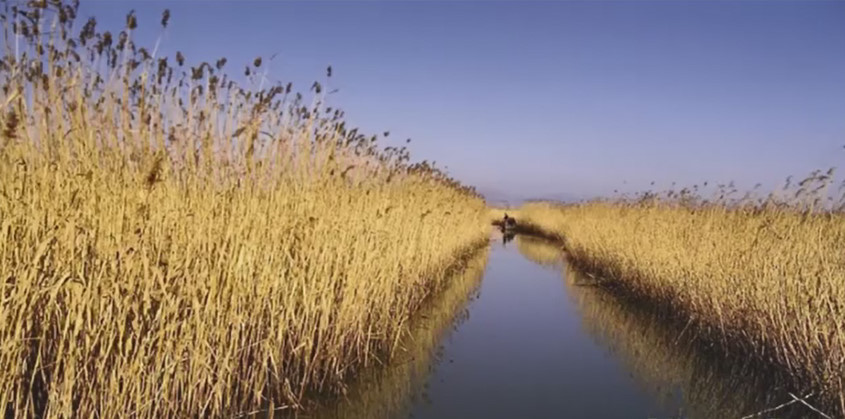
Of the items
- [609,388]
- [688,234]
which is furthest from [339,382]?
[688,234]

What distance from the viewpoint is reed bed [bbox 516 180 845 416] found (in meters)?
3.88

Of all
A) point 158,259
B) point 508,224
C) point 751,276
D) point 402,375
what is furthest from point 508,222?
point 158,259

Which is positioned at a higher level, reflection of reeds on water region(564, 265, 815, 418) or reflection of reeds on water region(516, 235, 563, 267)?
reflection of reeds on water region(516, 235, 563, 267)

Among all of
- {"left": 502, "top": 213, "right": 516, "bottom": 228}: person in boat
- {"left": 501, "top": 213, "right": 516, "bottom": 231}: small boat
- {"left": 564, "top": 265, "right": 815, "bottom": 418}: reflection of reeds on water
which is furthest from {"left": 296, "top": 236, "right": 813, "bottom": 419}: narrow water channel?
{"left": 502, "top": 213, "right": 516, "bottom": 228}: person in boat

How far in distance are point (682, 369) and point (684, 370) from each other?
0.10 feet

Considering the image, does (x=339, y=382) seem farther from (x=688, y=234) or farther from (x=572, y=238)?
(x=572, y=238)

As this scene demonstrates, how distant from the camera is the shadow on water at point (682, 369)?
408 cm

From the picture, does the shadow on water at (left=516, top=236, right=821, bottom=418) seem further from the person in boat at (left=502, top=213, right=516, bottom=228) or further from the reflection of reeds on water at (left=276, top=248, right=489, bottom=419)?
the person in boat at (left=502, top=213, right=516, bottom=228)

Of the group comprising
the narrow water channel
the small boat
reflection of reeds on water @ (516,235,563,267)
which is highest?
the small boat

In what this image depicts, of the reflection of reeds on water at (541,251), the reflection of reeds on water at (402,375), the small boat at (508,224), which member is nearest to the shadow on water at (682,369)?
the reflection of reeds on water at (402,375)

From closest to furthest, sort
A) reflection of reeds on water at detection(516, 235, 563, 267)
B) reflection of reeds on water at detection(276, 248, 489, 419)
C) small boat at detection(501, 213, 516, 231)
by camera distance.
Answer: reflection of reeds on water at detection(276, 248, 489, 419)
reflection of reeds on water at detection(516, 235, 563, 267)
small boat at detection(501, 213, 516, 231)

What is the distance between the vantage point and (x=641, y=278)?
25.5ft

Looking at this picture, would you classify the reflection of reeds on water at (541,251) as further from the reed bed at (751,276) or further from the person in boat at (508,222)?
the person in boat at (508,222)

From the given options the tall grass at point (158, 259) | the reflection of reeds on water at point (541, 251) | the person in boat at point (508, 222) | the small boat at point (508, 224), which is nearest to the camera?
the tall grass at point (158, 259)
